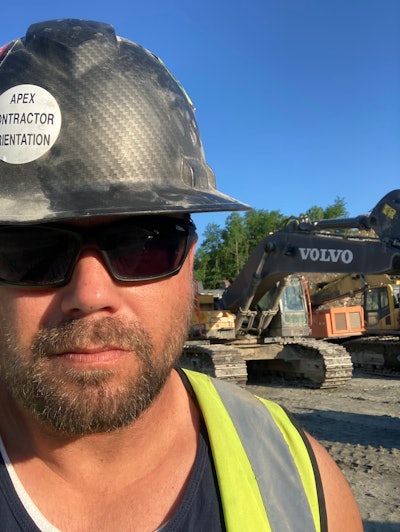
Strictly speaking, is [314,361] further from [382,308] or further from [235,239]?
[235,239]

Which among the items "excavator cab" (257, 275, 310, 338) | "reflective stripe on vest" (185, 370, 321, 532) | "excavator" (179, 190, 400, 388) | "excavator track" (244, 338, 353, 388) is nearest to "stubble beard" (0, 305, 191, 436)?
"reflective stripe on vest" (185, 370, 321, 532)

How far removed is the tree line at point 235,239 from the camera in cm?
5972

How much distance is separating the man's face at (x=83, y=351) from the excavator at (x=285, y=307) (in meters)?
6.10

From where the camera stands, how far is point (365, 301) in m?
14.8

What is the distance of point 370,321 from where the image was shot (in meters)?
14.4

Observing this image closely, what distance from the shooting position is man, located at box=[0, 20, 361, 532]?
1.32 m

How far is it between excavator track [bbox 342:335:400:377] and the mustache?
12.1m

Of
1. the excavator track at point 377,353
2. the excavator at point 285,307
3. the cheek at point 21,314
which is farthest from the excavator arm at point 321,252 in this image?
the cheek at point 21,314

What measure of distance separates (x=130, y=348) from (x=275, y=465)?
523mm

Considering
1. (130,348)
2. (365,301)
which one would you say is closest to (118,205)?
(130,348)

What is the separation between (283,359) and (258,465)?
31.1 feet

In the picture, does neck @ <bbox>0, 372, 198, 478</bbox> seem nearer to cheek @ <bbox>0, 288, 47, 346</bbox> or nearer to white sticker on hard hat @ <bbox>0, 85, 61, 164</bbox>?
cheek @ <bbox>0, 288, 47, 346</bbox>

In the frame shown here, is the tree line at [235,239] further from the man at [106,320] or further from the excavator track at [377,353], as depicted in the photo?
the man at [106,320]

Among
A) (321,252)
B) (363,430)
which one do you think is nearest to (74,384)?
(363,430)
